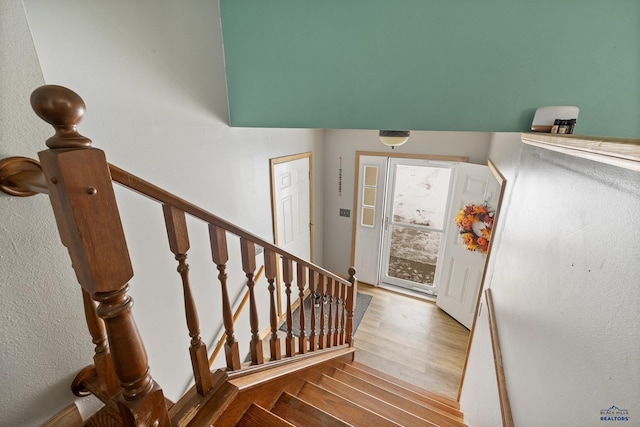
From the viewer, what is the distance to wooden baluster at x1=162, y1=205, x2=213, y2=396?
80 centimetres

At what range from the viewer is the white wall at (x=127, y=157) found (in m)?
0.76

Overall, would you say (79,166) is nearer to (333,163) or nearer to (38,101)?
(38,101)

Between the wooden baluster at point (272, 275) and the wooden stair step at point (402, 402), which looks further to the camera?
the wooden stair step at point (402, 402)

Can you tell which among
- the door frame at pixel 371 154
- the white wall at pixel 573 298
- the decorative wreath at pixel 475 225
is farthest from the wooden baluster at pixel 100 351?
the door frame at pixel 371 154

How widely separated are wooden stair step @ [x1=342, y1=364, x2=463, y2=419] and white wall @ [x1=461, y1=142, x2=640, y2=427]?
3.31 ft

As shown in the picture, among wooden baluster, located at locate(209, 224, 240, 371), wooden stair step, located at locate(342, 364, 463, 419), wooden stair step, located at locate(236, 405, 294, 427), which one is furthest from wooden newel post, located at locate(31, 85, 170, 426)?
wooden stair step, located at locate(342, 364, 463, 419)

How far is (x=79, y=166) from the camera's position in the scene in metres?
0.47

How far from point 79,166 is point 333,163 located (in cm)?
359

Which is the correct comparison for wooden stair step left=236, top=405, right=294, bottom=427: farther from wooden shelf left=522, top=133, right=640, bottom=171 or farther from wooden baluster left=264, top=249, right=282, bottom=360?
wooden shelf left=522, top=133, right=640, bottom=171

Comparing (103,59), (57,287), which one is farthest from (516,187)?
(103,59)

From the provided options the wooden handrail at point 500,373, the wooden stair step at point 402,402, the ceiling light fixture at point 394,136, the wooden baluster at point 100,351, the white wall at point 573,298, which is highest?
the ceiling light fixture at point 394,136

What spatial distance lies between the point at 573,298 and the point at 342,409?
1.36 meters

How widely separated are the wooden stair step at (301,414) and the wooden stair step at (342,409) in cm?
27

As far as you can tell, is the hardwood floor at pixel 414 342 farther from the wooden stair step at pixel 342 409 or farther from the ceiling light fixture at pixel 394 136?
the ceiling light fixture at pixel 394 136
